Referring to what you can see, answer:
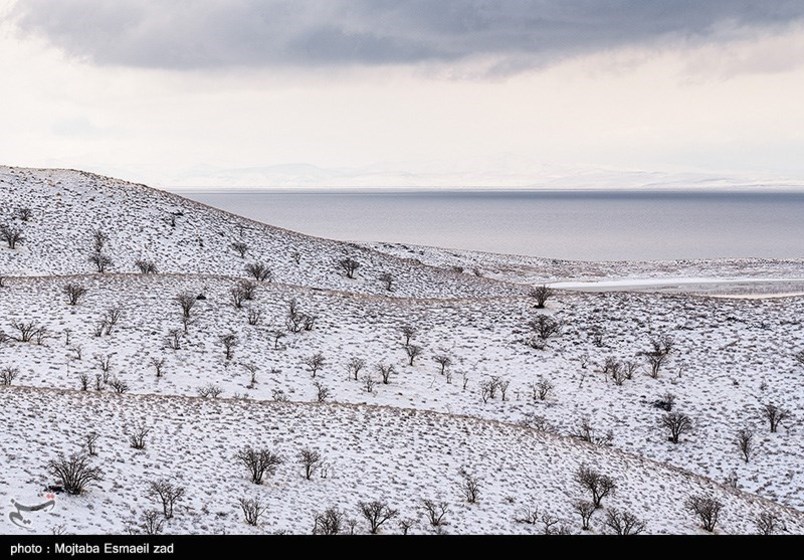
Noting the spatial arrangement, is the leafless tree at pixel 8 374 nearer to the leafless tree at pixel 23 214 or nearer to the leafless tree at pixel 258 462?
the leafless tree at pixel 258 462

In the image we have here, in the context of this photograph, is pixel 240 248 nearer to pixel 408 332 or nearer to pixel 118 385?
pixel 408 332

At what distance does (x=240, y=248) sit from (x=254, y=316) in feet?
63.1

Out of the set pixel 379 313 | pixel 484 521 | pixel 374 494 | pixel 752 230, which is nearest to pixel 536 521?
pixel 484 521

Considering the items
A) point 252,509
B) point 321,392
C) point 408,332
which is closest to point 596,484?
point 252,509

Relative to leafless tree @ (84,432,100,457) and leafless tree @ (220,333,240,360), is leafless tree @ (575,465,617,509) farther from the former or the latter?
leafless tree @ (220,333,240,360)

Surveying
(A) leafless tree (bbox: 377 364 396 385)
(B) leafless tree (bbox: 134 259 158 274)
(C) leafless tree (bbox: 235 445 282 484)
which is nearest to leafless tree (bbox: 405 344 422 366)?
(A) leafless tree (bbox: 377 364 396 385)

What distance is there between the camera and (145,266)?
4106 centimetres

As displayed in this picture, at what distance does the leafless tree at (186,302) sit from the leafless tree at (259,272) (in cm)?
1031

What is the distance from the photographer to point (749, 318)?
31703mm

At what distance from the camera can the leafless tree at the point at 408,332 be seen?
98.4ft

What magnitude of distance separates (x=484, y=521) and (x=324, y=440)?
457 centimetres

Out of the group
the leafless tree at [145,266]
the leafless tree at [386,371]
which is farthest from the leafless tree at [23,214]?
the leafless tree at [386,371]
